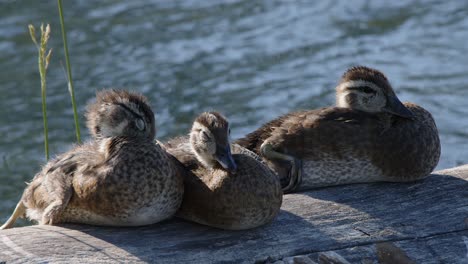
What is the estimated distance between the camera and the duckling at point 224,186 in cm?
547

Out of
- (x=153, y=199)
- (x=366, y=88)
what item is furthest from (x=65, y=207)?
(x=366, y=88)

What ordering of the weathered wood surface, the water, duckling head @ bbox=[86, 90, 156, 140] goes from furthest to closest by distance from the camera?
the water < duckling head @ bbox=[86, 90, 156, 140] < the weathered wood surface

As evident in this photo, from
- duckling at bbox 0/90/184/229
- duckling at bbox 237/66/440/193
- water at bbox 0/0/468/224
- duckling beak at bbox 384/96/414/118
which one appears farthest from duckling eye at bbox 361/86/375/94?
water at bbox 0/0/468/224

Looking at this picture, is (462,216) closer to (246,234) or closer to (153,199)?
(246,234)

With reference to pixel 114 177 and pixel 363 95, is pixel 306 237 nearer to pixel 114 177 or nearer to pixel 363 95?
pixel 114 177

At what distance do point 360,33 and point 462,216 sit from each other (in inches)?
275

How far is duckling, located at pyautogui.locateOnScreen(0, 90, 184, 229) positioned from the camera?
5430 mm

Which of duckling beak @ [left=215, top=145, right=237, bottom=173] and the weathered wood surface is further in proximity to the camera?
duckling beak @ [left=215, top=145, right=237, bottom=173]

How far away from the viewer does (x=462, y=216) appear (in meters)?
5.86

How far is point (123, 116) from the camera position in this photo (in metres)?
5.79

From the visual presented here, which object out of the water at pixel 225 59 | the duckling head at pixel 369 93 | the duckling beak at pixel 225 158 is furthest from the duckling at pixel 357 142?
the water at pixel 225 59

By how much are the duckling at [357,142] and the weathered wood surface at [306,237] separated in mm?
215

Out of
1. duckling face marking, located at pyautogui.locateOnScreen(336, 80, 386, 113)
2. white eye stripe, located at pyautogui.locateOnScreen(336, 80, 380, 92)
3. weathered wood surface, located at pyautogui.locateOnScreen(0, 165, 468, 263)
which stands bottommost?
weathered wood surface, located at pyautogui.locateOnScreen(0, 165, 468, 263)

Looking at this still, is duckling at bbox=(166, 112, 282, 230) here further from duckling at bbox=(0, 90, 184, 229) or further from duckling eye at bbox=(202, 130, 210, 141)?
duckling at bbox=(0, 90, 184, 229)
